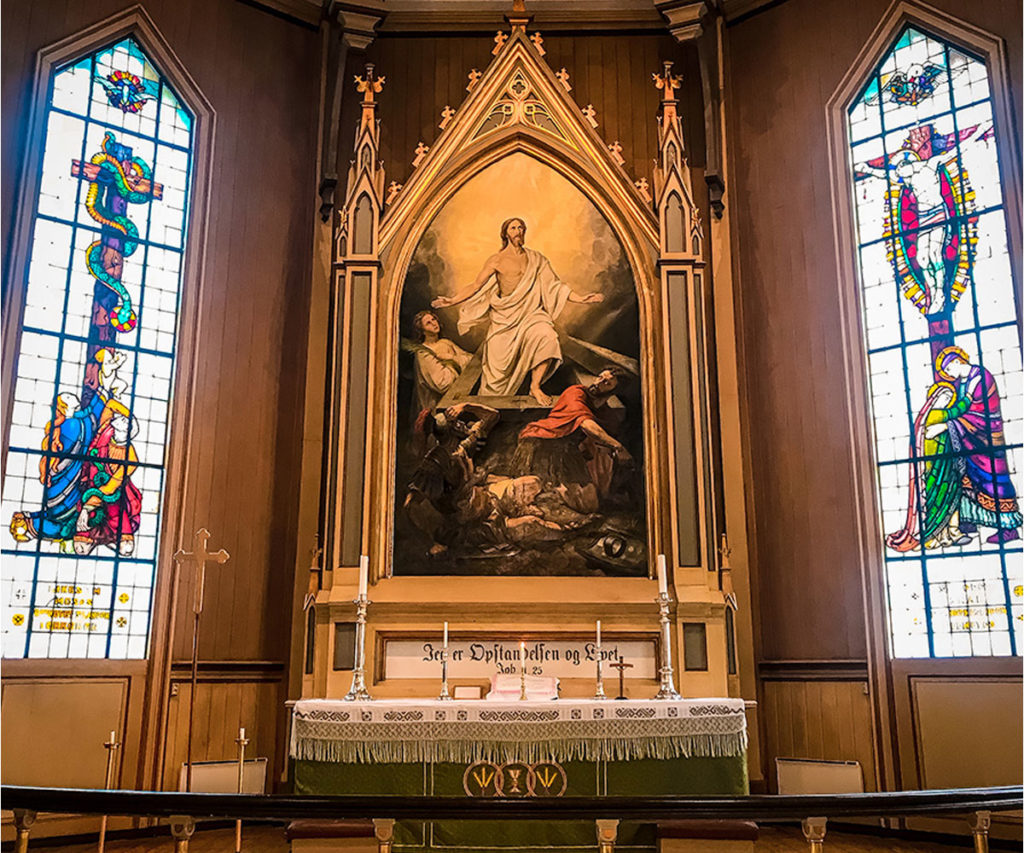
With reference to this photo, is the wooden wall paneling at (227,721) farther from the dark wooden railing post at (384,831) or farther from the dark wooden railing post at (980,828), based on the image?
the dark wooden railing post at (980,828)

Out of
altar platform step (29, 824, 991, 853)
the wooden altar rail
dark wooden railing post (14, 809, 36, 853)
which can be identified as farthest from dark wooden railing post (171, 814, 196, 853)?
altar platform step (29, 824, 991, 853)

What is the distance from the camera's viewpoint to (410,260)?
8180mm

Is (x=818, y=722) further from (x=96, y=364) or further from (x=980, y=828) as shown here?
(x=96, y=364)

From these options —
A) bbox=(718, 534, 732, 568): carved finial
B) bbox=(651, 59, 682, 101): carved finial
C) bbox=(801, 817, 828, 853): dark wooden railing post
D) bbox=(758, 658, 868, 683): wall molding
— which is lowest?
bbox=(801, 817, 828, 853): dark wooden railing post

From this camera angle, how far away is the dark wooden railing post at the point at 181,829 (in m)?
2.19

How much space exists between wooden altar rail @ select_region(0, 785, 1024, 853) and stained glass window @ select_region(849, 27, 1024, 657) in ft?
17.3

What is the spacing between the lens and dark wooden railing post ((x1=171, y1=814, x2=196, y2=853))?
7.18 feet

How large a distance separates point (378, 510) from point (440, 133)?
3.33 meters

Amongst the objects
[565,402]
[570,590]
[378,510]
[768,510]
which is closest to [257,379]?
[378,510]

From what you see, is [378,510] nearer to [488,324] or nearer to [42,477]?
[488,324]

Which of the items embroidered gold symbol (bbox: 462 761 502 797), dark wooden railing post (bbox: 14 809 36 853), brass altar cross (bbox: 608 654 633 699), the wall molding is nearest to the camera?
dark wooden railing post (bbox: 14 809 36 853)

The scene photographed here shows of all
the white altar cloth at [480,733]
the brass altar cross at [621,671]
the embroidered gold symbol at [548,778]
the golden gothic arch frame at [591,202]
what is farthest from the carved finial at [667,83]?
the embroidered gold symbol at [548,778]

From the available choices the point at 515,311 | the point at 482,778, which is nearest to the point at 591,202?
the point at 515,311

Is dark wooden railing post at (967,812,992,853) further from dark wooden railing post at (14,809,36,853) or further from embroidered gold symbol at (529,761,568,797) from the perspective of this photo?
embroidered gold symbol at (529,761,568,797)
